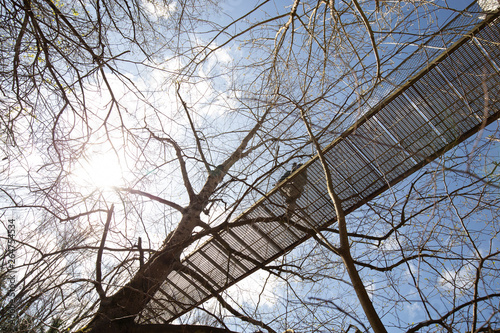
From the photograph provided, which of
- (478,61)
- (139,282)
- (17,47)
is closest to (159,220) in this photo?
(139,282)

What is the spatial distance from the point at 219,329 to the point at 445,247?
5.21 ft

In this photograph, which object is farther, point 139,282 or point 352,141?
point 352,141

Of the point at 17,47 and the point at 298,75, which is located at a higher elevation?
the point at 298,75

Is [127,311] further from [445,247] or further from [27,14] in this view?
[445,247]

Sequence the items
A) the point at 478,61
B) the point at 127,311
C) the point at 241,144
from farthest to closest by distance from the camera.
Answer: the point at 241,144
the point at 478,61
the point at 127,311

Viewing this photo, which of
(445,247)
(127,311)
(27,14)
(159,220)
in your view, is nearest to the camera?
(27,14)

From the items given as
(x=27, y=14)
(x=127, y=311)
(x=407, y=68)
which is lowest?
(x=127, y=311)

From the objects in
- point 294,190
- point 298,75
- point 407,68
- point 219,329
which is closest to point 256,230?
point 294,190

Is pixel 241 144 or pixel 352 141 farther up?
pixel 352 141

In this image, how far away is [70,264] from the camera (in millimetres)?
2369

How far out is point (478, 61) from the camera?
2.64 meters

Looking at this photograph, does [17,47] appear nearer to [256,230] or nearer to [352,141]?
[256,230]

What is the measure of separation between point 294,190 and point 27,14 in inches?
103

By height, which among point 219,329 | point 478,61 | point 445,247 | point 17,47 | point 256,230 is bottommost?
point 219,329
